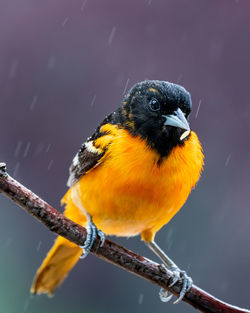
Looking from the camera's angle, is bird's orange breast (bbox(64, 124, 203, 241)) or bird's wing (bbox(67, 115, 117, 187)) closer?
bird's orange breast (bbox(64, 124, 203, 241))

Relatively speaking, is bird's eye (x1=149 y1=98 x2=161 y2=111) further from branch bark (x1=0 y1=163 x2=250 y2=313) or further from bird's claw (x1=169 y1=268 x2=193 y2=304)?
bird's claw (x1=169 y1=268 x2=193 y2=304)

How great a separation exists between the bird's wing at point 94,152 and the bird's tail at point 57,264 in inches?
11.9

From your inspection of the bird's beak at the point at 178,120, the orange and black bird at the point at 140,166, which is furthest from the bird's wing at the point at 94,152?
the bird's beak at the point at 178,120

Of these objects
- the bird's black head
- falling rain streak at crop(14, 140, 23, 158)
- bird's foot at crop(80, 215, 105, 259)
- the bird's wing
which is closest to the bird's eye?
the bird's black head

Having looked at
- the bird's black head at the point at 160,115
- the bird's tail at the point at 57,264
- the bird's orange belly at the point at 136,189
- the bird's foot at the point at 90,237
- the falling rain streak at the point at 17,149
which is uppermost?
the bird's black head at the point at 160,115

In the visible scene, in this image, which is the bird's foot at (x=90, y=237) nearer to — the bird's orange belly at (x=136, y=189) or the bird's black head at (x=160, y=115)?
the bird's orange belly at (x=136, y=189)

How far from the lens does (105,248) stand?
3229 mm

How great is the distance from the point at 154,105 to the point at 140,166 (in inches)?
16.1

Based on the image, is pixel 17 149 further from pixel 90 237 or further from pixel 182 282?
pixel 182 282

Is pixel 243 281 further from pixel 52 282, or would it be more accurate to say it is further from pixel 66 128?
pixel 66 128

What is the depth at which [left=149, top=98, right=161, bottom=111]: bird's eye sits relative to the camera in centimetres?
339

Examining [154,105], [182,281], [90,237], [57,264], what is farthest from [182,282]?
[57,264]

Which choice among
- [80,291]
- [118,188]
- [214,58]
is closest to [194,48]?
[214,58]

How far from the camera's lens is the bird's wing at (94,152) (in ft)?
11.7
